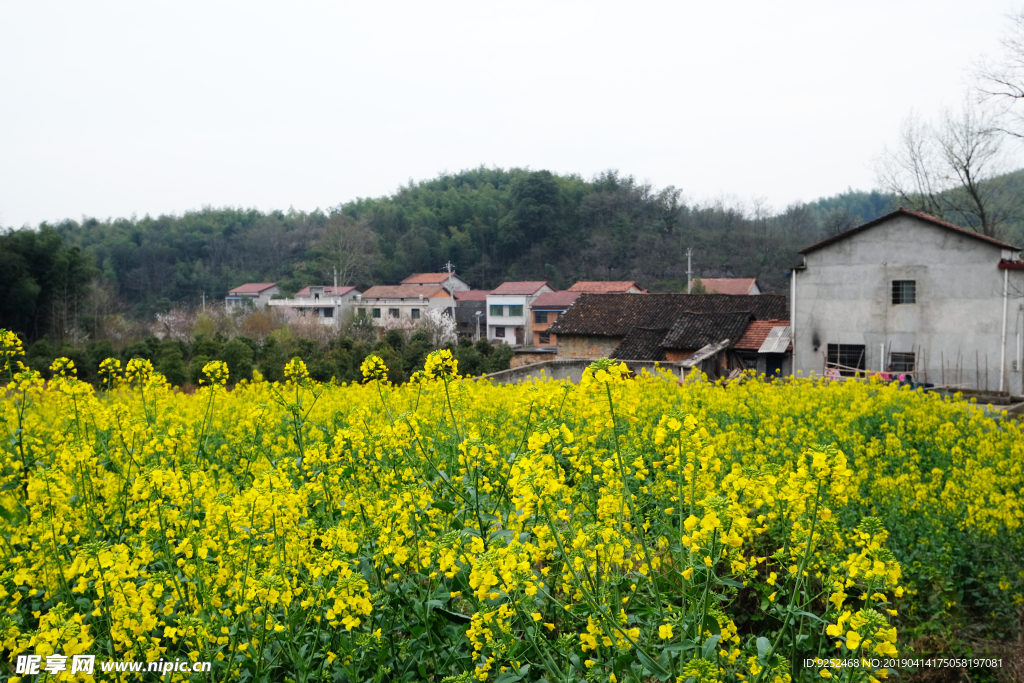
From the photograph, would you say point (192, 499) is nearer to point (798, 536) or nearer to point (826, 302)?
point (798, 536)

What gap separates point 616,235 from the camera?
195ft

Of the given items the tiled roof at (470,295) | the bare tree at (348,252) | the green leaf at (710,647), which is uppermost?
the bare tree at (348,252)

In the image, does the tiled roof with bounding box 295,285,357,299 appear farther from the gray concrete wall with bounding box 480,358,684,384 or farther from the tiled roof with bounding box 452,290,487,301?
the gray concrete wall with bounding box 480,358,684,384

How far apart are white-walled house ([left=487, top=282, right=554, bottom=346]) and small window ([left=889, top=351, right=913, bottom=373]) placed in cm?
3112

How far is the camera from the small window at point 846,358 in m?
19.9

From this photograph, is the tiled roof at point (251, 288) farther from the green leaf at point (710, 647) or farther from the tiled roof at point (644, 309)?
the green leaf at point (710, 647)

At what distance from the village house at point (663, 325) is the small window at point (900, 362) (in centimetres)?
488

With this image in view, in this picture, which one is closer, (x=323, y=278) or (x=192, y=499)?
(x=192, y=499)

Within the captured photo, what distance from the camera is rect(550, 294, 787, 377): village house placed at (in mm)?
23812

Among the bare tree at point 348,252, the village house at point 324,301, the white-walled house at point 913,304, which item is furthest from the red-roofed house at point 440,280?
the white-walled house at point 913,304

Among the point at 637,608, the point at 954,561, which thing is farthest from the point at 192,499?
the point at 954,561

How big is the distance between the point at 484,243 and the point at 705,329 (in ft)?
138

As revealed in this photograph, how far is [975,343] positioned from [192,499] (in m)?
20.7

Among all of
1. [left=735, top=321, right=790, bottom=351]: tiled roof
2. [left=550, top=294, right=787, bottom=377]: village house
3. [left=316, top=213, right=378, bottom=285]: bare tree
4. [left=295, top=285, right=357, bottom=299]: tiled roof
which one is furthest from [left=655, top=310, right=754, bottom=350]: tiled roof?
[left=316, top=213, right=378, bottom=285]: bare tree
